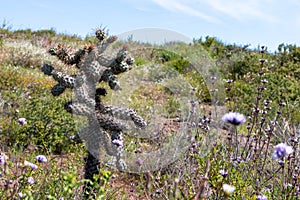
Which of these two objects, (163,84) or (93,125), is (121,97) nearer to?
(163,84)

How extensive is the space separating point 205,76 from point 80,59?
26.9 ft

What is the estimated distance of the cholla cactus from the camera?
2988mm

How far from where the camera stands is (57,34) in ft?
70.2

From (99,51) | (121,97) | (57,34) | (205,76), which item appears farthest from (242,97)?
(57,34)

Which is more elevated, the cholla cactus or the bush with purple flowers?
the cholla cactus

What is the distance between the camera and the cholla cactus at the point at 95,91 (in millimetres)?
2988

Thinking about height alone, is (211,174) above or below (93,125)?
below

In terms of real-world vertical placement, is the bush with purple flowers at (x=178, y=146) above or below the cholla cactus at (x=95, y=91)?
below

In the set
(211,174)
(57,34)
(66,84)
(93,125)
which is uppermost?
(66,84)

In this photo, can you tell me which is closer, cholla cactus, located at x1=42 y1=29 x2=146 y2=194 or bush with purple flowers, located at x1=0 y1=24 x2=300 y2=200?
bush with purple flowers, located at x1=0 y1=24 x2=300 y2=200

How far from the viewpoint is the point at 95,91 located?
3094 millimetres

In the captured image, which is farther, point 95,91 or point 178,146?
point 178,146

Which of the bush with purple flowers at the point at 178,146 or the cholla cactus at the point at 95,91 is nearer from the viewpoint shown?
the bush with purple flowers at the point at 178,146

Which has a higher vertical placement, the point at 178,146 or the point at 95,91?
the point at 95,91
